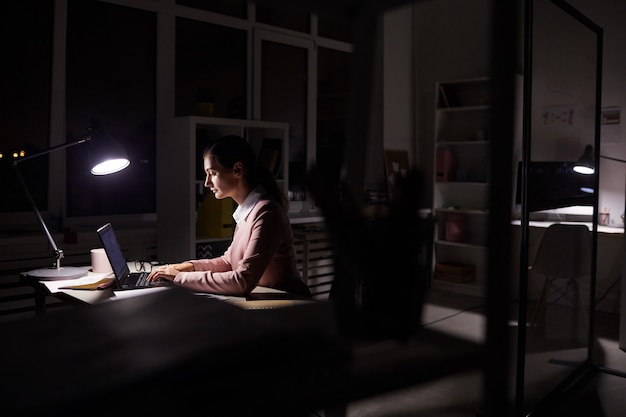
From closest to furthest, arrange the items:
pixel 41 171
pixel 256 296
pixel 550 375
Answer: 1. pixel 256 296
2. pixel 550 375
3. pixel 41 171

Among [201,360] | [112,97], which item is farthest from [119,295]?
[112,97]

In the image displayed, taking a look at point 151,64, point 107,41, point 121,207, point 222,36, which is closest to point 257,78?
point 222,36

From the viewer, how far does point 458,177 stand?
5.70m

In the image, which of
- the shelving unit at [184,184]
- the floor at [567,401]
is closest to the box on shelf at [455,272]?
the floor at [567,401]

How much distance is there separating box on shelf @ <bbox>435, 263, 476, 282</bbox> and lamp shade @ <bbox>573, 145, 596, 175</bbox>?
2282 mm

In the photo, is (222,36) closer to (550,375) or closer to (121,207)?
(121,207)

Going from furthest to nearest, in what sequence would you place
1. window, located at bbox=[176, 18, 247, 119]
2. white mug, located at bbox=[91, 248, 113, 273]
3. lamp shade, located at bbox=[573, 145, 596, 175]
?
window, located at bbox=[176, 18, 247, 119] < lamp shade, located at bbox=[573, 145, 596, 175] < white mug, located at bbox=[91, 248, 113, 273]

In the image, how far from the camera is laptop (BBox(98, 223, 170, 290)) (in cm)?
222

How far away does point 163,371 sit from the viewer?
1.18 ft

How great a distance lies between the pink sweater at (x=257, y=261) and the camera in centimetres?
215

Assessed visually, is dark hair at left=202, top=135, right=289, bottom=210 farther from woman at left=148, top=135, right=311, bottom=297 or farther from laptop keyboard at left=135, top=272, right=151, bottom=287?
laptop keyboard at left=135, top=272, right=151, bottom=287

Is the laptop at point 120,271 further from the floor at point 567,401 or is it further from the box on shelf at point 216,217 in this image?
the box on shelf at point 216,217

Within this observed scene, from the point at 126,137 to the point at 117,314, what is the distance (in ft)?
13.2

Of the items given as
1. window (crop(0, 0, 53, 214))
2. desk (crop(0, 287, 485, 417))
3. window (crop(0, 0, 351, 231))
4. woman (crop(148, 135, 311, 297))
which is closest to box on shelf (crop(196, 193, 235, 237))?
window (crop(0, 0, 351, 231))
